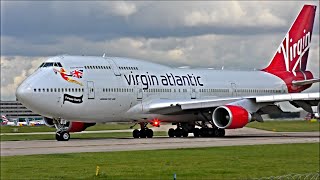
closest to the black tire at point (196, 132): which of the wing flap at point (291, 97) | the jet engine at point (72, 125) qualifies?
the wing flap at point (291, 97)

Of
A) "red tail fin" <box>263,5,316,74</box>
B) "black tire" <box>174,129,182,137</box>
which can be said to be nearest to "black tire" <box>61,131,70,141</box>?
"black tire" <box>174,129,182,137</box>

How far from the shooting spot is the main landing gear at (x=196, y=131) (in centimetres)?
4716

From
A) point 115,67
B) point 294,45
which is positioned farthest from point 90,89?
point 294,45

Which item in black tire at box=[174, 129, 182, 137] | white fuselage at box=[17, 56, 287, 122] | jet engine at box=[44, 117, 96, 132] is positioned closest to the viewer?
white fuselage at box=[17, 56, 287, 122]

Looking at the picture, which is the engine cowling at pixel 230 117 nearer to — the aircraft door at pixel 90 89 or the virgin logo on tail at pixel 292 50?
the aircraft door at pixel 90 89

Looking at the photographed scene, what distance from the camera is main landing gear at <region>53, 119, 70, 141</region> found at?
4125cm

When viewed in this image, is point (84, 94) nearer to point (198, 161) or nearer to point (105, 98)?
point (105, 98)

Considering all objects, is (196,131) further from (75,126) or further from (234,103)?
(75,126)

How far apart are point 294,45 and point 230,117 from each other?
61.3 ft

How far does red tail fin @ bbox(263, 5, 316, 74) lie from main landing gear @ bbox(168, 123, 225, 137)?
12.6 meters

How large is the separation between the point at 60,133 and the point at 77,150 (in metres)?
10.6

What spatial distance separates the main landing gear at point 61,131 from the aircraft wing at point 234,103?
6.20 metres

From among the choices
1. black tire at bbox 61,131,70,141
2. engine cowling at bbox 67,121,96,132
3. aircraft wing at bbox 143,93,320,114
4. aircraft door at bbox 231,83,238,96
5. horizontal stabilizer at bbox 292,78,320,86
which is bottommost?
black tire at bbox 61,131,70,141

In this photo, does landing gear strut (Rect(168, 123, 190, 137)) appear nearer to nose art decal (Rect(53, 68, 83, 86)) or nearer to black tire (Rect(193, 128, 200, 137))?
black tire (Rect(193, 128, 200, 137))
